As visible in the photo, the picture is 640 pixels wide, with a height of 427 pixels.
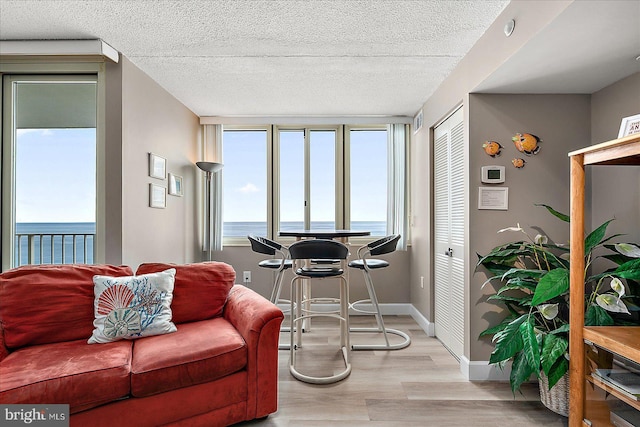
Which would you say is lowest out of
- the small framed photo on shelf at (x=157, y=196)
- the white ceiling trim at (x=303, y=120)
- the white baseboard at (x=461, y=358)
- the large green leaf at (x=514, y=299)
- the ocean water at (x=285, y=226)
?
the white baseboard at (x=461, y=358)

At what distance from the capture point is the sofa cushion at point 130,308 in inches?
82.9

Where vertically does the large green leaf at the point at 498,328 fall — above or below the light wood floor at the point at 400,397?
above

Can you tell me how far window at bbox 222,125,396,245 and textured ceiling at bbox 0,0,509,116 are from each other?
100 cm

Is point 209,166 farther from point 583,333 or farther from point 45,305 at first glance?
point 583,333

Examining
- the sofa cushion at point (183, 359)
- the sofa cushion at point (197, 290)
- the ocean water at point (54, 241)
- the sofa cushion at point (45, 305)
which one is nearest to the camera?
the sofa cushion at point (183, 359)

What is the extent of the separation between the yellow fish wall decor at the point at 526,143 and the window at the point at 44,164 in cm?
317

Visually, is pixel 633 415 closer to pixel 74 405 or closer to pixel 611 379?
pixel 611 379

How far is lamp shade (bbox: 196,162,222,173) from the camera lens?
13.3 feet

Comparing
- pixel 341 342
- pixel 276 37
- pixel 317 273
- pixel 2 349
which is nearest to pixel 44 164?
pixel 2 349

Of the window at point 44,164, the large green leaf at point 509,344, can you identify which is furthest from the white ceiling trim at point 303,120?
the large green leaf at point 509,344

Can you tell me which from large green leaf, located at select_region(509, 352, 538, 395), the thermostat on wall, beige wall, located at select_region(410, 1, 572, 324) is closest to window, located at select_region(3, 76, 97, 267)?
beige wall, located at select_region(410, 1, 572, 324)

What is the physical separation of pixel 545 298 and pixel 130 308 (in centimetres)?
231

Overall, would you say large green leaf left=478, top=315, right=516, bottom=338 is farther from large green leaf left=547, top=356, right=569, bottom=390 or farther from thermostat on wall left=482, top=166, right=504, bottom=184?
thermostat on wall left=482, top=166, right=504, bottom=184

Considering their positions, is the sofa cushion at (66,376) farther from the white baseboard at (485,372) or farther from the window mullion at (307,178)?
the window mullion at (307,178)
